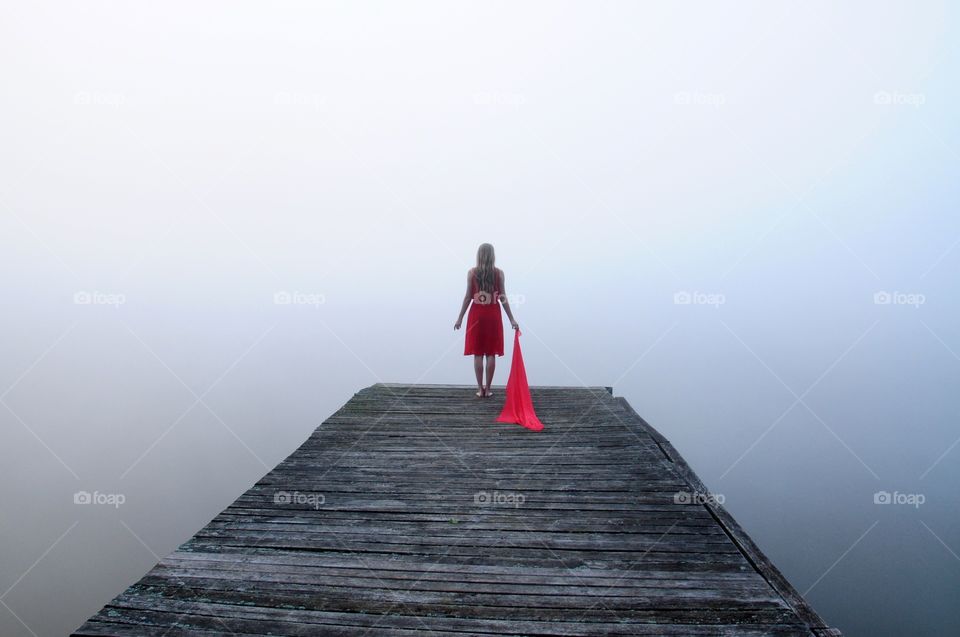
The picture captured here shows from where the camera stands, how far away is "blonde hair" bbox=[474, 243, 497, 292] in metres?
6.95

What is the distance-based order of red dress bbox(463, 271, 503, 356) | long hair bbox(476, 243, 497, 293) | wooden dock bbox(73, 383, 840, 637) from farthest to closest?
1. red dress bbox(463, 271, 503, 356)
2. long hair bbox(476, 243, 497, 293)
3. wooden dock bbox(73, 383, 840, 637)

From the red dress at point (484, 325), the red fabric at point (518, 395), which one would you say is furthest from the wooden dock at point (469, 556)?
the red dress at point (484, 325)

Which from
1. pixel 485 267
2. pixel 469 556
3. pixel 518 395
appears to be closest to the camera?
pixel 469 556

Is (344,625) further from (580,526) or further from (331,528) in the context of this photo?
(580,526)

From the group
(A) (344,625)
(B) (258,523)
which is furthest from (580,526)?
(B) (258,523)

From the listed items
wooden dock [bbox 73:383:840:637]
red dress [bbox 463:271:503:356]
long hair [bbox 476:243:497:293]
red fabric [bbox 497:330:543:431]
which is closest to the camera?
wooden dock [bbox 73:383:840:637]

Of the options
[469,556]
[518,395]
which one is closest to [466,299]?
[518,395]

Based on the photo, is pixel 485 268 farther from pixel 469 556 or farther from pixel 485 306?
pixel 469 556

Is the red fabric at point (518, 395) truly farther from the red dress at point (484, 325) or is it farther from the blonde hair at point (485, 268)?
the blonde hair at point (485, 268)

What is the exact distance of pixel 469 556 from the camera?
136 inches

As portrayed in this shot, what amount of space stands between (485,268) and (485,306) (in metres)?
0.49

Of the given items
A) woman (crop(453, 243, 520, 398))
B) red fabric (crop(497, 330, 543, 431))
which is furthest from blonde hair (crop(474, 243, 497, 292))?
red fabric (crop(497, 330, 543, 431))

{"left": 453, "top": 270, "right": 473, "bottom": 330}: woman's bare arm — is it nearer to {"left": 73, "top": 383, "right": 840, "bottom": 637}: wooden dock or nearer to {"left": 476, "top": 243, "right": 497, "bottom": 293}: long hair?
{"left": 476, "top": 243, "right": 497, "bottom": 293}: long hair

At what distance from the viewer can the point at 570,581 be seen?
125 inches
